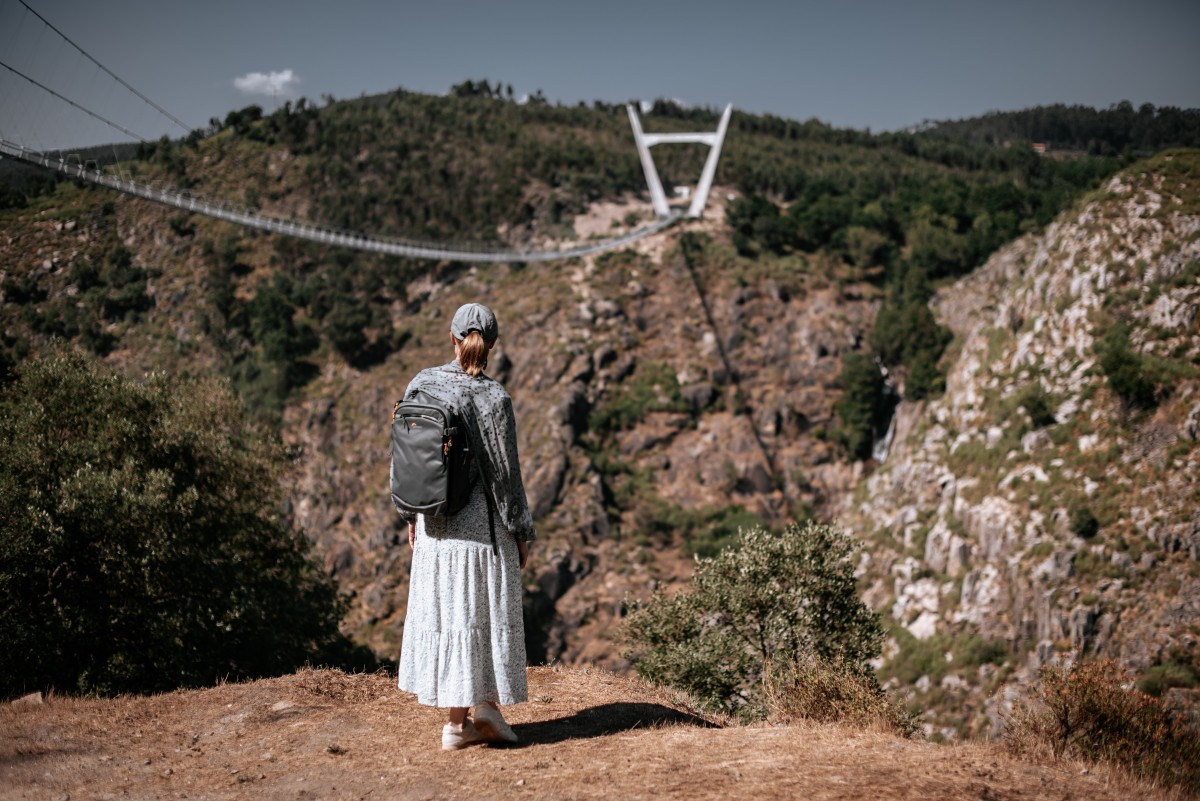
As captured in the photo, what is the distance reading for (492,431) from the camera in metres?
6.05

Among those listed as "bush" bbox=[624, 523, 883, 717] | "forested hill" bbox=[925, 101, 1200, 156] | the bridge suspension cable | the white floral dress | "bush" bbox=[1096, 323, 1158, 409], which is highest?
"forested hill" bbox=[925, 101, 1200, 156]

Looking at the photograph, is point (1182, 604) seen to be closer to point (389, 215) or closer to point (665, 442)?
point (665, 442)

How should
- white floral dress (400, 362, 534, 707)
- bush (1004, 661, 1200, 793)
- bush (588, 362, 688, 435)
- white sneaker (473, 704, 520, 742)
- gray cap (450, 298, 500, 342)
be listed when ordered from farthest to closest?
bush (588, 362, 688, 435) < bush (1004, 661, 1200, 793) < white sneaker (473, 704, 520, 742) < gray cap (450, 298, 500, 342) < white floral dress (400, 362, 534, 707)

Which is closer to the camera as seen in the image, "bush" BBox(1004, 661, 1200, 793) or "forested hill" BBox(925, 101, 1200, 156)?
"bush" BBox(1004, 661, 1200, 793)

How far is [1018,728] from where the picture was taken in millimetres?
7219

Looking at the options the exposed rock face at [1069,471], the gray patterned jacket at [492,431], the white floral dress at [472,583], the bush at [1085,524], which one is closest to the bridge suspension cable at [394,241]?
the exposed rock face at [1069,471]

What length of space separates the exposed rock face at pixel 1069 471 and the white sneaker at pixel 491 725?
85.7ft

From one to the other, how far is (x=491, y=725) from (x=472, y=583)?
1089 mm

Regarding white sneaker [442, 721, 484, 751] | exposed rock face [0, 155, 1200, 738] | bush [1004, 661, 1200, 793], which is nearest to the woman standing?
white sneaker [442, 721, 484, 751]

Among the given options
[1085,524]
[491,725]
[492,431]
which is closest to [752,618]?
[491,725]

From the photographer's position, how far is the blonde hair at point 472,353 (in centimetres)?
611

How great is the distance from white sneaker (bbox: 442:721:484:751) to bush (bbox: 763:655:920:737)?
2838mm

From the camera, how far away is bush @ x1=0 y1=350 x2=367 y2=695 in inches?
527

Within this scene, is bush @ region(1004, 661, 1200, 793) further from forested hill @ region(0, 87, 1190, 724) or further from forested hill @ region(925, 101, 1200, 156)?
forested hill @ region(925, 101, 1200, 156)
